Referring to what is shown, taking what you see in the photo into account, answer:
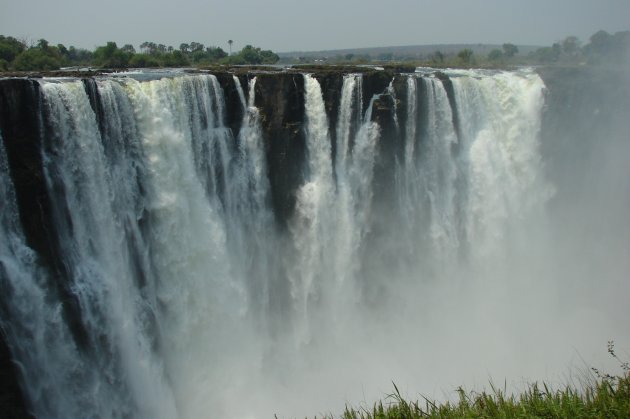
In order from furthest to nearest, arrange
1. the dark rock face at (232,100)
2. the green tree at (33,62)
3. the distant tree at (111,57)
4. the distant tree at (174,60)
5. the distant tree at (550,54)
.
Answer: the distant tree at (550,54), the distant tree at (174,60), the distant tree at (111,57), the green tree at (33,62), the dark rock face at (232,100)

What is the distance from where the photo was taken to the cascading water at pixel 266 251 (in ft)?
36.5

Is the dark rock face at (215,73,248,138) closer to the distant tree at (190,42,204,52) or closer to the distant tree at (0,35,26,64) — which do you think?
the distant tree at (0,35,26,64)

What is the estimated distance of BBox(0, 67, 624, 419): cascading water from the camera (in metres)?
11.1

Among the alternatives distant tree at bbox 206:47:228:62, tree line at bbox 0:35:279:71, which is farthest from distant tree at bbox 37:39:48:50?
distant tree at bbox 206:47:228:62

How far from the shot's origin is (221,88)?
1389 cm

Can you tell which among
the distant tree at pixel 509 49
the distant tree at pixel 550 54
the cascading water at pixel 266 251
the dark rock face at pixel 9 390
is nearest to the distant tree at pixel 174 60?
the cascading water at pixel 266 251

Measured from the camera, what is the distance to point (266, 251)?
49.9 feet

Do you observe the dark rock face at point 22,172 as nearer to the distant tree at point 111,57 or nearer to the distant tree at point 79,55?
the distant tree at point 111,57

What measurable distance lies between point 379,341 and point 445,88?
26.7 feet

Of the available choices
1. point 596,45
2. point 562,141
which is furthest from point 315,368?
point 596,45

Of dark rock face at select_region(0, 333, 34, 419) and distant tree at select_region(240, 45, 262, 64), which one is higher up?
distant tree at select_region(240, 45, 262, 64)

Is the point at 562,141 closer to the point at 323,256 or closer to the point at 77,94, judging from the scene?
the point at 323,256

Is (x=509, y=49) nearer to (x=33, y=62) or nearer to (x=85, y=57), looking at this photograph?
(x=85, y=57)

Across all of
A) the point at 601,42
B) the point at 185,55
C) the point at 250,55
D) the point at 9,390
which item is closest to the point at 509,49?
the point at 601,42
